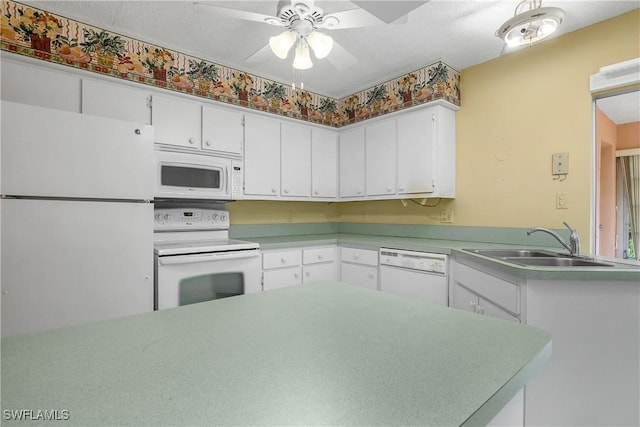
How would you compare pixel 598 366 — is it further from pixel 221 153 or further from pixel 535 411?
pixel 221 153

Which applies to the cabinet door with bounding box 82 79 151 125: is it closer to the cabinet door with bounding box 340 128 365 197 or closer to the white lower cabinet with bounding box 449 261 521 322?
the cabinet door with bounding box 340 128 365 197

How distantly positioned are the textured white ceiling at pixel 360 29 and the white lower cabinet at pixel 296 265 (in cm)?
157

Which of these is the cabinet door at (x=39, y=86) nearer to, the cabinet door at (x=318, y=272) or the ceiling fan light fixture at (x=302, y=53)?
the ceiling fan light fixture at (x=302, y=53)

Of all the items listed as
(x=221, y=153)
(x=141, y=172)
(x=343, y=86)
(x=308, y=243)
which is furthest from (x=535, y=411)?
(x=343, y=86)

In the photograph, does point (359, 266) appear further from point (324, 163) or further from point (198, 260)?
point (198, 260)

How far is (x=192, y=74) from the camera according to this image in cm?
261

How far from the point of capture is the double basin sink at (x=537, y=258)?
180cm

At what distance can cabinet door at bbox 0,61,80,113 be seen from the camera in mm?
1871

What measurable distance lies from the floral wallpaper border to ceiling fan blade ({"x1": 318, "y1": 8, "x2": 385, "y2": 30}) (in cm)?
133

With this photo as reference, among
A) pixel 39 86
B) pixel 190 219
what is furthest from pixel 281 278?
pixel 39 86

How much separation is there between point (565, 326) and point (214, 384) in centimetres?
168

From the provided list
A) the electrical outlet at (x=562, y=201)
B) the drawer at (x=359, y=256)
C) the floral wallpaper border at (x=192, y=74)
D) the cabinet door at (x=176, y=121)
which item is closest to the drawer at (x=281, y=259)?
the drawer at (x=359, y=256)

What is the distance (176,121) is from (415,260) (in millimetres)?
2211

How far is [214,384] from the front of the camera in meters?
0.49
